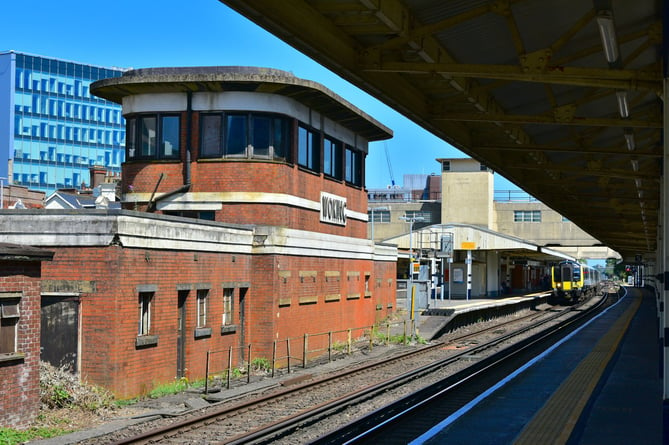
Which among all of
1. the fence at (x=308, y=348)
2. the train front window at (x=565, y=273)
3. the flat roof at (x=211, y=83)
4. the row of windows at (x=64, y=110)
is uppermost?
the row of windows at (x=64, y=110)

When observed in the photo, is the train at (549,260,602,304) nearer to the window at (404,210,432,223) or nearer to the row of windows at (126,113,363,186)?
the window at (404,210,432,223)

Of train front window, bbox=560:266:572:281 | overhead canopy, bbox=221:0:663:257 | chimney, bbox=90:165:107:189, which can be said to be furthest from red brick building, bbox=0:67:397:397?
train front window, bbox=560:266:572:281

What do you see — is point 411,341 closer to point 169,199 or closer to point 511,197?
point 169,199

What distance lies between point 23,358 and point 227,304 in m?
8.03

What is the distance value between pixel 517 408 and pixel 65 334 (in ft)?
28.0

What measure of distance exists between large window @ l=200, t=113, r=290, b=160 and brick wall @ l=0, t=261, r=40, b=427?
9317 millimetres

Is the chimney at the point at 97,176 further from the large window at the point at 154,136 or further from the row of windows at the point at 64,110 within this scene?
the row of windows at the point at 64,110

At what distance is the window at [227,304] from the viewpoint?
20844 millimetres

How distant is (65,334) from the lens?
16.0m

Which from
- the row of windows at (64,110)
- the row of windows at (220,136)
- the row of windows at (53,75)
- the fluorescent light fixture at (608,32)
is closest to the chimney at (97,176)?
the row of windows at (220,136)

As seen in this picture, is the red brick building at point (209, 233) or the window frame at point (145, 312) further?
the window frame at point (145, 312)

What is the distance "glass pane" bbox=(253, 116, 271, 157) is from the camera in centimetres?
2264

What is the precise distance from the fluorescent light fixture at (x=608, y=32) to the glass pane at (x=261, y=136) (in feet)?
48.1

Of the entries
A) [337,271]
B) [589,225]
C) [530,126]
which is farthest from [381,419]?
[589,225]
